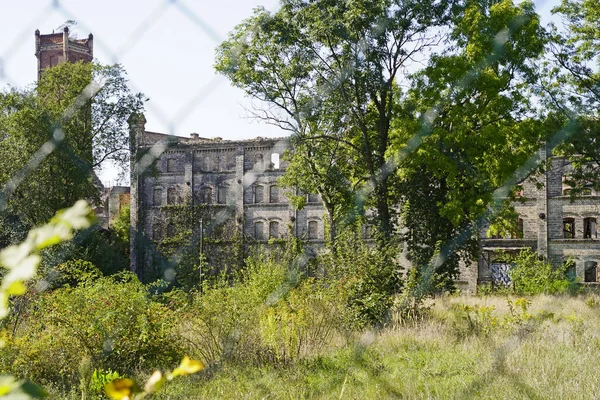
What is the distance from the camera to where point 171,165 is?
3972 cm

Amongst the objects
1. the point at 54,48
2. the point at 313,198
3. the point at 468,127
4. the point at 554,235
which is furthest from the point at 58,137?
the point at 54,48

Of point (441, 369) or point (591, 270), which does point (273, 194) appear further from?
point (441, 369)

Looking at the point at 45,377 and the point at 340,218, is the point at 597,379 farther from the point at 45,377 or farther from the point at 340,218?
the point at 340,218

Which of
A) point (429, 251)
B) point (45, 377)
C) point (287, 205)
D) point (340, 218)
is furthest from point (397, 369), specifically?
point (287, 205)

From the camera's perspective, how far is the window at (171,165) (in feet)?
130

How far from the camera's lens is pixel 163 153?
3903 centimetres

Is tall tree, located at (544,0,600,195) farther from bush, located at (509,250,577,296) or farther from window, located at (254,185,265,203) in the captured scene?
window, located at (254,185,265,203)

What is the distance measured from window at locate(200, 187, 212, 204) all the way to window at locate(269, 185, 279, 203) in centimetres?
352

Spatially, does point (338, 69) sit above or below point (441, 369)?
above

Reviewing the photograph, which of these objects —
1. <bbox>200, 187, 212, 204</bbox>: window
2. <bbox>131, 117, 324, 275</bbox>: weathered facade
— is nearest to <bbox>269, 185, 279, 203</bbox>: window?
<bbox>131, 117, 324, 275</bbox>: weathered facade

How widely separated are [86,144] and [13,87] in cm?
434

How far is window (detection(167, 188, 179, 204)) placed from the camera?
39.1 m

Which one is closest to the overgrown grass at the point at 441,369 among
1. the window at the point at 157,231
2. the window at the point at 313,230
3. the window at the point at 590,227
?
the window at the point at 590,227

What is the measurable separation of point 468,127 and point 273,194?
19.1 m
